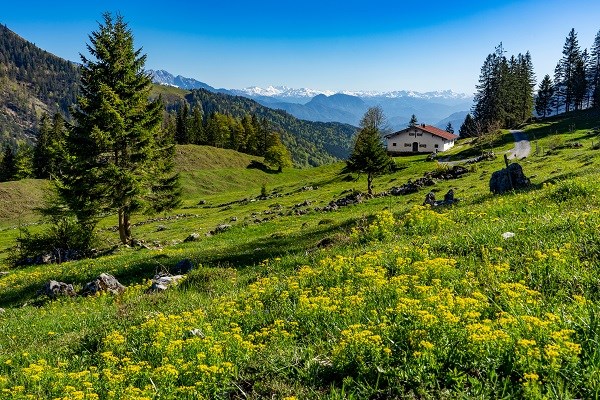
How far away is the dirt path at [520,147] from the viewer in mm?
57850

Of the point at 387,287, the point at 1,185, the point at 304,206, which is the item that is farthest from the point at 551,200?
the point at 1,185

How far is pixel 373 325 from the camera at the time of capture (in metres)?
5.18

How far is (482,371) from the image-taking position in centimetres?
417

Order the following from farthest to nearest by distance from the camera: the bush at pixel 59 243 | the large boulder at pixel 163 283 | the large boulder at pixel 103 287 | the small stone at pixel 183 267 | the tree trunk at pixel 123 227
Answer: the tree trunk at pixel 123 227
the bush at pixel 59 243
the small stone at pixel 183 267
the large boulder at pixel 103 287
the large boulder at pixel 163 283

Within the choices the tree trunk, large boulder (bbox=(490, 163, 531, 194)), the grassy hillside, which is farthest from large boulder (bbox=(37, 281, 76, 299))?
large boulder (bbox=(490, 163, 531, 194))

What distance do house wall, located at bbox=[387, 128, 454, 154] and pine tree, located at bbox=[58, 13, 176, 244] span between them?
8102 cm

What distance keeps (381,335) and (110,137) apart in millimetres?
30085

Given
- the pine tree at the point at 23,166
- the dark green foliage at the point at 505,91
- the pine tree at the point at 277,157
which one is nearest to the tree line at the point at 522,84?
the dark green foliage at the point at 505,91

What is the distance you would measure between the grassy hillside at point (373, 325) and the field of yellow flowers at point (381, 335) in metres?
0.02

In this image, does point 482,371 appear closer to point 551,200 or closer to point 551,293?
point 551,293

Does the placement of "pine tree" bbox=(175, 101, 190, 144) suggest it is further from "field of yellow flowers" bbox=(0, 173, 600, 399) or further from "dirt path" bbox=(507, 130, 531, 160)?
"field of yellow flowers" bbox=(0, 173, 600, 399)

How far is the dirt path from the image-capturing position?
57.8 m

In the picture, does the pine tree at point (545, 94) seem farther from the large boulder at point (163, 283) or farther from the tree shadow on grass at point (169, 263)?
the large boulder at point (163, 283)

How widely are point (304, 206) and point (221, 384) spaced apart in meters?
40.6
